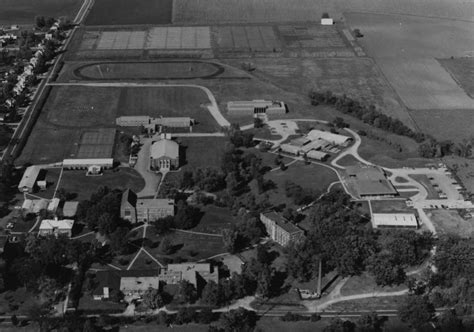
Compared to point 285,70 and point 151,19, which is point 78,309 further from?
point 151,19

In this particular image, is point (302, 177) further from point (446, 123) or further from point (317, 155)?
point (446, 123)

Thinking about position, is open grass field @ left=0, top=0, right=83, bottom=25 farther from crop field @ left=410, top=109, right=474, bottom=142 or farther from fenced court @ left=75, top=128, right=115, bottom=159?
crop field @ left=410, top=109, right=474, bottom=142

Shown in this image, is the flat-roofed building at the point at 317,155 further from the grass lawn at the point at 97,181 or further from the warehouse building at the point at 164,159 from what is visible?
the grass lawn at the point at 97,181

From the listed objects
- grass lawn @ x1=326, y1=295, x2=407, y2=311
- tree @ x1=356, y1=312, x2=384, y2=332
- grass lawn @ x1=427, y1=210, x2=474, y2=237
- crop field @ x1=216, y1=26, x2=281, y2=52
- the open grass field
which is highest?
tree @ x1=356, y1=312, x2=384, y2=332

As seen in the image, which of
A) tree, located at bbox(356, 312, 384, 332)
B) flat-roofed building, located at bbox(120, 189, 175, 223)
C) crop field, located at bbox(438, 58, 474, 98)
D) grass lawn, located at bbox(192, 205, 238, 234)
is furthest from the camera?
crop field, located at bbox(438, 58, 474, 98)

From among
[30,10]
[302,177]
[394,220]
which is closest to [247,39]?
[30,10]

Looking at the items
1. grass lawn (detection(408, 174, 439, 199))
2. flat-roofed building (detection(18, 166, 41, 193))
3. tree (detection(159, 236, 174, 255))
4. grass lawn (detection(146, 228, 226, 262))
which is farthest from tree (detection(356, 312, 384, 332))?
flat-roofed building (detection(18, 166, 41, 193))

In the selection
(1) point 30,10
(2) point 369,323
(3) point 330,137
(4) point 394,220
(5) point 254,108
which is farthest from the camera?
(1) point 30,10
